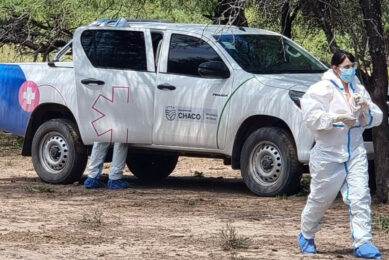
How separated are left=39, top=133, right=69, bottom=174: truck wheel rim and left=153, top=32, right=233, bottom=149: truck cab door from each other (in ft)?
4.64

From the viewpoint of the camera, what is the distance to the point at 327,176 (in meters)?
8.02

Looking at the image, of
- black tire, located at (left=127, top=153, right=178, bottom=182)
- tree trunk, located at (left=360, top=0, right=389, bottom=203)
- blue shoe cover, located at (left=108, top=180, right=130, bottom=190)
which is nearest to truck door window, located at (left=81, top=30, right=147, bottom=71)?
blue shoe cover, located at (left=108, top=180, right=130, bottom=190)

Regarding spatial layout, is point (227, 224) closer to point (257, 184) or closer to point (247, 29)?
point (257, 184)

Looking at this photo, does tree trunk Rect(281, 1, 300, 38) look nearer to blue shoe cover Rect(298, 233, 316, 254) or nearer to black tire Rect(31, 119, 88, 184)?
black tire Rect(31, 119, 88, 184)

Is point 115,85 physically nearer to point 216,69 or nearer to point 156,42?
point 156,42

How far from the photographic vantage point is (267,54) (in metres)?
12.4

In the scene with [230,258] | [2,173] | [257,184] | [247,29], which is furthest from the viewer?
[2,173]

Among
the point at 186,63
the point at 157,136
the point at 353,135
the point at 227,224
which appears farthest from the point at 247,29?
the point at 353,135

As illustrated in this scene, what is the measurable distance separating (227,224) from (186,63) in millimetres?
3414

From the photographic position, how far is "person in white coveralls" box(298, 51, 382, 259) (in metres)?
7.90

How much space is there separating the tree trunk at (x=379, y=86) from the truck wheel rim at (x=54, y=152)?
→ 4.02m

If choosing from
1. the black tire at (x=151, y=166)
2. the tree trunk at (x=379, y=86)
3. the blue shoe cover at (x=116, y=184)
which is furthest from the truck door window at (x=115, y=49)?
the tree trunk at (x=379, y=86)

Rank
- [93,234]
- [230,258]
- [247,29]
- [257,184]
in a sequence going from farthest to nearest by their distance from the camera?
[247,29] < [257,184] < [93,234] < [230,258]

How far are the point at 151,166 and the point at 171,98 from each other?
203cm
